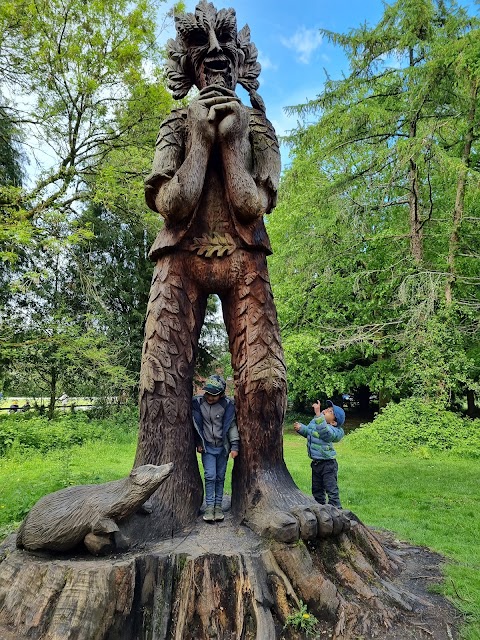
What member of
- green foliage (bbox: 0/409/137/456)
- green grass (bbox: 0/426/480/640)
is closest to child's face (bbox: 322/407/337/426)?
green grass (bbox: 0/426/480/640)

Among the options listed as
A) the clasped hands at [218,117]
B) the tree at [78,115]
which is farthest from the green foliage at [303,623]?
the tree at [78,115]

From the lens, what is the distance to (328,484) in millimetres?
4332

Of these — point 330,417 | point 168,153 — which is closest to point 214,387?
point 330,417

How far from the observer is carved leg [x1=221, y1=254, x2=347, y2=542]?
306 cm

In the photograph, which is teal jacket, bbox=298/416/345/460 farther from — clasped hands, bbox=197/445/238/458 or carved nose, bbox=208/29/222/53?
carved nose, bbox=208/29/222/53

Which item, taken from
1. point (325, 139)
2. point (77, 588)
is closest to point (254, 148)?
point (77, 588)

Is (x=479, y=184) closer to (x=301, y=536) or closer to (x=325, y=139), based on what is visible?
(x=325, y=139)

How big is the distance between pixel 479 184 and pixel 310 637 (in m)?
10.4

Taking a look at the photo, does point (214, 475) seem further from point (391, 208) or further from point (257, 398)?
point (391, 208)

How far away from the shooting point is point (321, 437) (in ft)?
13.9

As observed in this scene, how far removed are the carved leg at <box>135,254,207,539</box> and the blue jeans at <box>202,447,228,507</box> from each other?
67mm

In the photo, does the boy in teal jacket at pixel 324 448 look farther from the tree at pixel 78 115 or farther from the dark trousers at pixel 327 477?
the tree at pixel 78 115

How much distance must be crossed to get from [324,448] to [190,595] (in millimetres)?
2137

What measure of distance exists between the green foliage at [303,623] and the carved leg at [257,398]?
1.92 ft
